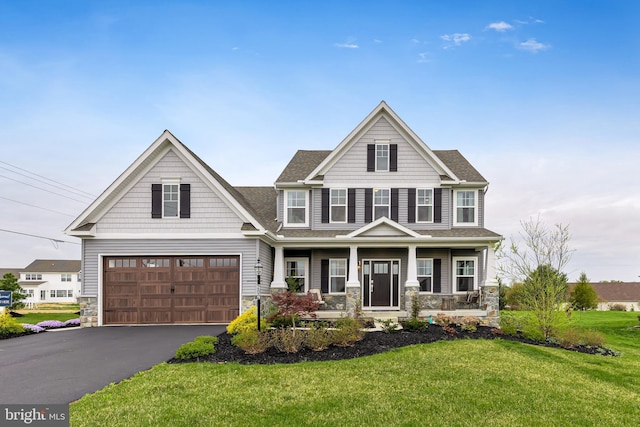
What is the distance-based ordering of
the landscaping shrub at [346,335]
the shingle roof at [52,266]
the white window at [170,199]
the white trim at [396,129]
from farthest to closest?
the shingle roof at [52,266]
the white trim at [396,129]
the white window at [170,199]
the landscaping shrub at [346,335]

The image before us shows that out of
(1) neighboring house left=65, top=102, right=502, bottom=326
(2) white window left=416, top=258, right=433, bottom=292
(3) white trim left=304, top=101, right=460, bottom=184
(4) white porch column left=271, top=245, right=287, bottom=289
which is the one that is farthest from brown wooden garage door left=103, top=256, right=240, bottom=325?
(2) white window left=416, top=258, right=433, bottom=292

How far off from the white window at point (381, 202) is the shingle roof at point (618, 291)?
150 feet

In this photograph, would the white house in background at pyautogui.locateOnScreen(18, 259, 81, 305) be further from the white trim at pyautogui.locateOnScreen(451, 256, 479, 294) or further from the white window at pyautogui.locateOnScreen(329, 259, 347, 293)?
the white trim at pyautogui.locateOnScreen(451, 256, 479, 294)

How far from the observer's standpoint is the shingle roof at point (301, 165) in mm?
20777

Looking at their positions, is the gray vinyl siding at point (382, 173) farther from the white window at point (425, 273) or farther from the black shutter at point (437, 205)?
the white window at point (425, 273)

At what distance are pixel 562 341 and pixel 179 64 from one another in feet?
52.8

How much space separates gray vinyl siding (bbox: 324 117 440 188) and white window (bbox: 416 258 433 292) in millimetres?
3345

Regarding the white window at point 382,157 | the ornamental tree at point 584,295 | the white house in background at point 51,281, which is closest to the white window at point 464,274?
the white window at point 382,157

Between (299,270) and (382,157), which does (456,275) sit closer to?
(382,157)

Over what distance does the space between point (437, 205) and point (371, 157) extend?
3.47m

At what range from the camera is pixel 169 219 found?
17562 millimetres

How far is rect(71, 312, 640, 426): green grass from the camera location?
22.4 feet

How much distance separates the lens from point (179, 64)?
17969 millimetres

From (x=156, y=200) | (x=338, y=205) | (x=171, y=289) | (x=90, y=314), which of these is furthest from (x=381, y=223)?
(x=90, y=314)
